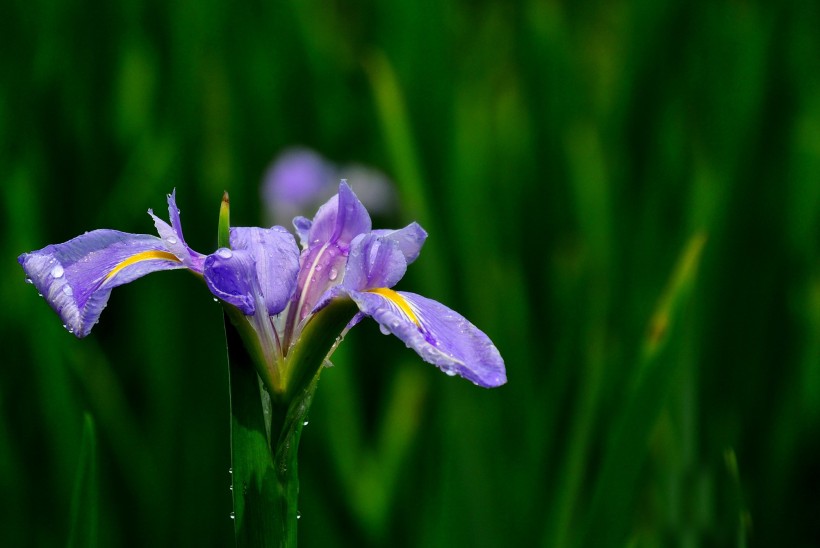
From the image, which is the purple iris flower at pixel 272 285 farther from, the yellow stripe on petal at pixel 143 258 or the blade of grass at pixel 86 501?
the blade of grass at pixel 86 501

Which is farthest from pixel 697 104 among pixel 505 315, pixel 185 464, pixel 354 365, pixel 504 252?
pixel 185 464

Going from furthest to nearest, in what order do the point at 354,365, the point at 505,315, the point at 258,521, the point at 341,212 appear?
the point at 354,365 < the point at 505,315 < the point at 341,212 < the point at 258,521

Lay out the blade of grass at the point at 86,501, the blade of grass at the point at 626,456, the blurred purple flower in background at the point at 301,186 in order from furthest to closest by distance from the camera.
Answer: the blurred purple flower in background at the point at 301,186, the blade of grass at the point at 626,456, the blade of grass at the point at 86,501

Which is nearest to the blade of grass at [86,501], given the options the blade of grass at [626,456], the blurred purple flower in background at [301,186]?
the blade of grass at [626,456]

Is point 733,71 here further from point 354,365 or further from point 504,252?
point 354,365

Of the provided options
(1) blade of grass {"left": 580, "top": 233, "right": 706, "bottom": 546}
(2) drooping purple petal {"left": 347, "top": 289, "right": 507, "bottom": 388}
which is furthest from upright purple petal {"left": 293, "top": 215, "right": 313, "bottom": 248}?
(1) blade of grass {"left": 580, "top": 233, "right": 706, "bottom": 546}

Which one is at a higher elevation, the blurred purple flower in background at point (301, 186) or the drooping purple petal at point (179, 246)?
the drooping purple petal at point (179, 246)

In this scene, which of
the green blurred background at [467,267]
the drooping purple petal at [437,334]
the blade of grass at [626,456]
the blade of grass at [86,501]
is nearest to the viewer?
the drooping purple petal at [437,334]

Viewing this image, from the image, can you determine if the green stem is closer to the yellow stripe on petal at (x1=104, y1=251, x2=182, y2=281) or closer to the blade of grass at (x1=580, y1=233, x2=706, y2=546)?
the yellow stripe on petal at (x1=104, y1=251, x2=182, y2=281)
